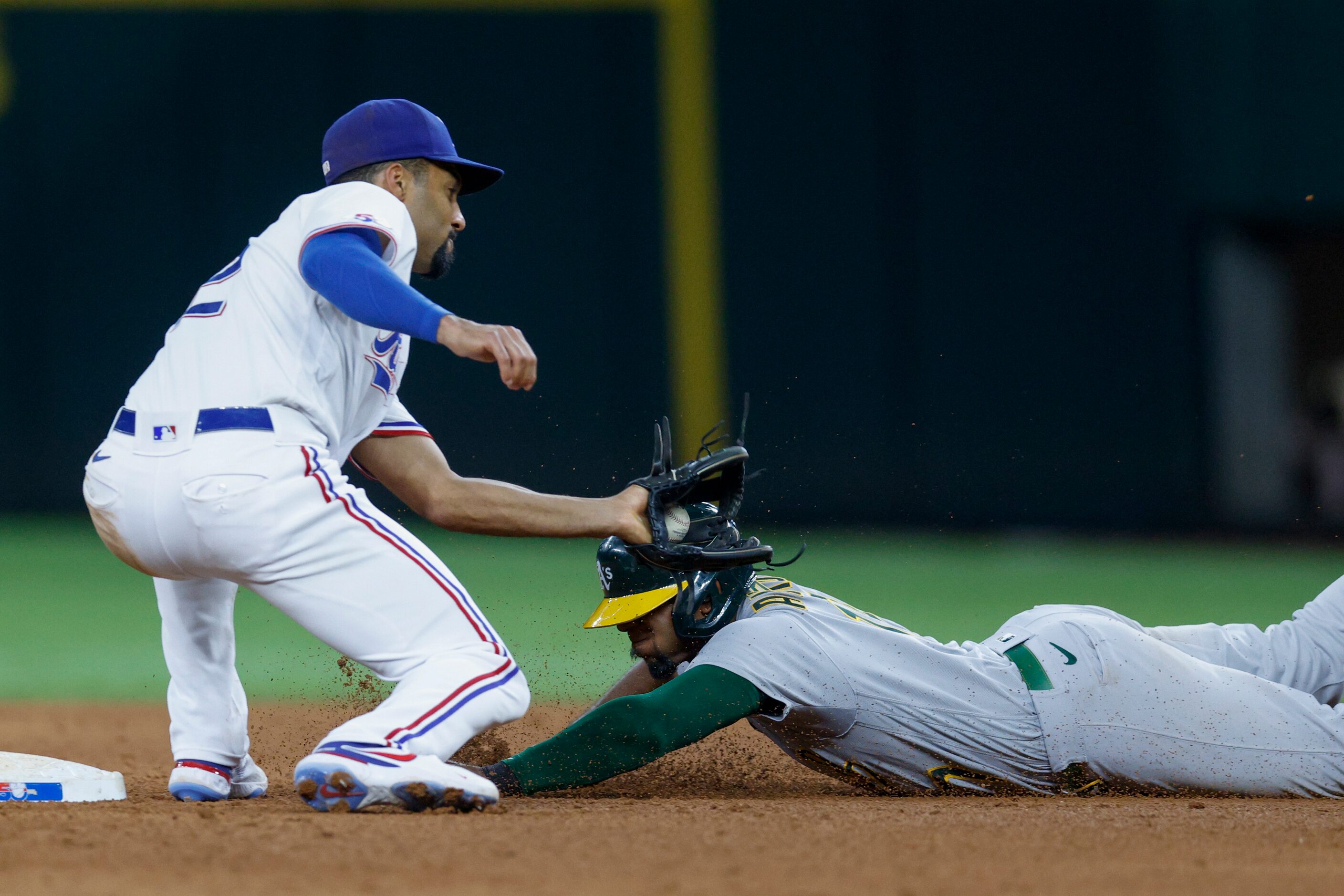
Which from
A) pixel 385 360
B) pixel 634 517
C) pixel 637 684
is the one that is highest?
pixel 385 360

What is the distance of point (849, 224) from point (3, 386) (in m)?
Result: 6.87

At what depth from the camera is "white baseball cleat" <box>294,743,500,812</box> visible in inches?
112

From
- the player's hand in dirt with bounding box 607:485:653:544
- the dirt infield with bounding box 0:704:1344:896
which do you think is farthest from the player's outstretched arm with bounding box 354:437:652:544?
the dirt infield with bounding box 0:704:1344:896

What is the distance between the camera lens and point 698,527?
134 inches

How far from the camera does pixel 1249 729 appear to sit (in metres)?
3.40

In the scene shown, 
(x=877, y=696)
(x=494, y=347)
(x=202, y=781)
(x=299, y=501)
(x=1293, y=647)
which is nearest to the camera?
(x=494, y=347)

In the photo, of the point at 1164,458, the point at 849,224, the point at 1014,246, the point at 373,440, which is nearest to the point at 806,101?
the point at 849,224

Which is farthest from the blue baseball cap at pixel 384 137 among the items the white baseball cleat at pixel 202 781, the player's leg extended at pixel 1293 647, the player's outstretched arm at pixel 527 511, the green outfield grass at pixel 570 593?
the green outfield grass at pixel 570 593

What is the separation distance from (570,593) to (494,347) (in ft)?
20.3

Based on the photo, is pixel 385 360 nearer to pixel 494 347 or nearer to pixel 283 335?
pixel 283 335

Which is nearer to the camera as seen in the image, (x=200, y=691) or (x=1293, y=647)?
(x=200, y=691)

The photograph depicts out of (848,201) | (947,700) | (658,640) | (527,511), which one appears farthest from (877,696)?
(848,201)

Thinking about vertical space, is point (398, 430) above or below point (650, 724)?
above

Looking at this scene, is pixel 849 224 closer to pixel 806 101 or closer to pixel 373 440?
pixel 806 101
